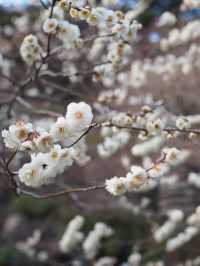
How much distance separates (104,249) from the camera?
197 inches

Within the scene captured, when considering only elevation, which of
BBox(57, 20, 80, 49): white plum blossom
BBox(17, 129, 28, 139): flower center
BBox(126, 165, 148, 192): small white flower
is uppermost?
BBox(57, 20, 80, 49): white plum blossom

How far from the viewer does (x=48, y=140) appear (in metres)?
1.51

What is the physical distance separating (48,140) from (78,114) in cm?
13

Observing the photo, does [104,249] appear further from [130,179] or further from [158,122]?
[130,179]

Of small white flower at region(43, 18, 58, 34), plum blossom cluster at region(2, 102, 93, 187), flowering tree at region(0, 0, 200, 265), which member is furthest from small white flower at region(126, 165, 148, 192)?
small white flower at region(43, 18, 58, 34)

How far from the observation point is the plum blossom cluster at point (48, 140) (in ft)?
4.81

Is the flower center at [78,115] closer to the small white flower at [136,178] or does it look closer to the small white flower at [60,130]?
the small white flower at [60,130]

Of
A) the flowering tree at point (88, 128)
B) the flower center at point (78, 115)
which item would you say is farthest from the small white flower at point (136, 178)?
the flower center at point (78, 115)

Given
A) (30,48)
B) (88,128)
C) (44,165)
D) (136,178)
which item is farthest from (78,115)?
(30,48)

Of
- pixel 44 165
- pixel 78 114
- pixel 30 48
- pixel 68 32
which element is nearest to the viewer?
pixel 78 114

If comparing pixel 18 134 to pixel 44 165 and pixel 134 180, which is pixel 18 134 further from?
pixel 134 180

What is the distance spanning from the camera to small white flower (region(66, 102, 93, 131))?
145 centimetres

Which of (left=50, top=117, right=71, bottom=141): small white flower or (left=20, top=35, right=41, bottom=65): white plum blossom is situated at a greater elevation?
(left=20, top=35, right=41, bottom=65): white plum blossom

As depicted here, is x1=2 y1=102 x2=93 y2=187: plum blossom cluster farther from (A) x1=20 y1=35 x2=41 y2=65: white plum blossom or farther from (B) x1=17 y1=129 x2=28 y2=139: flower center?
(A) x1=20 y1=35 x2=41 y2=65: white plum blossom
